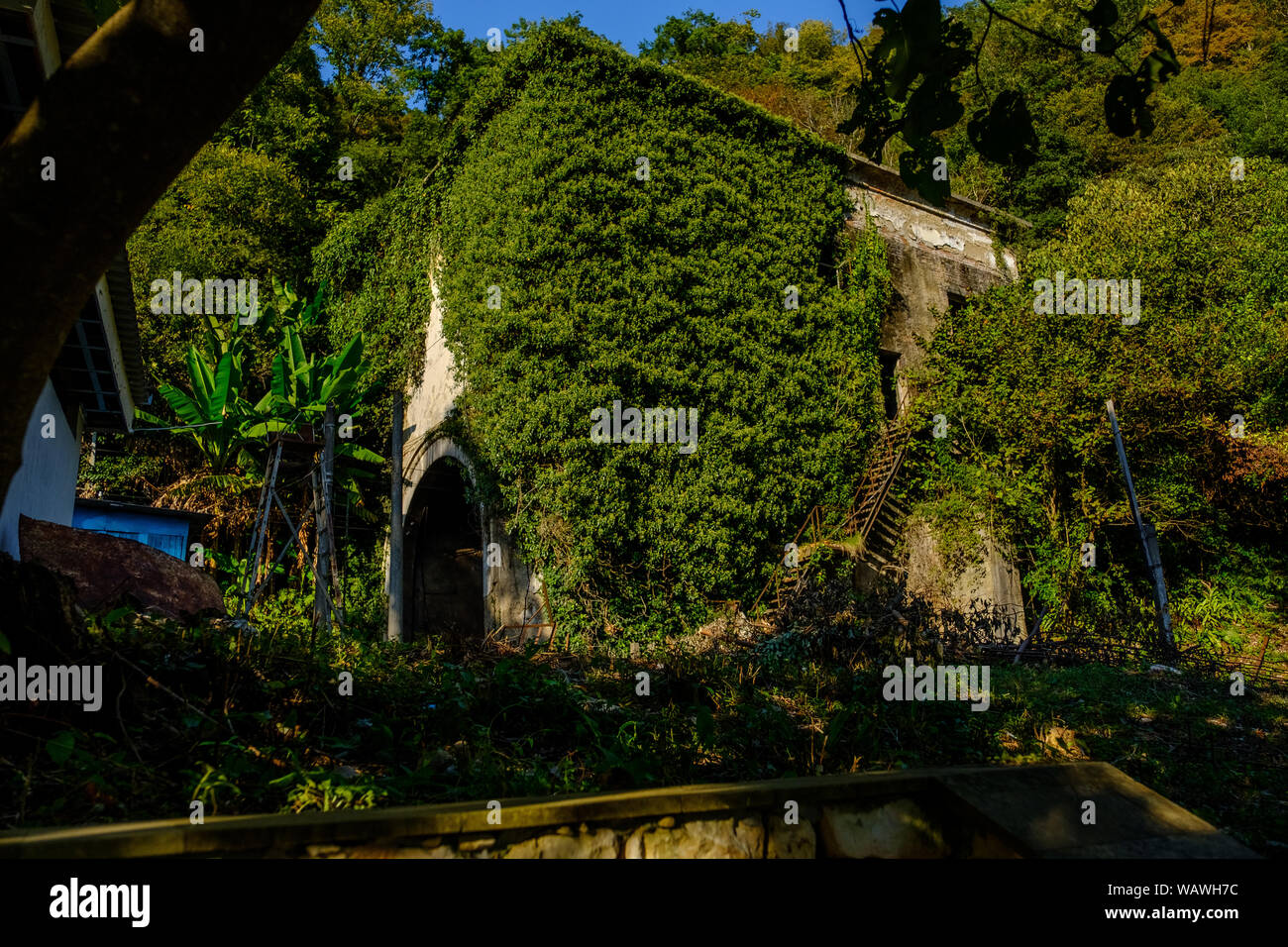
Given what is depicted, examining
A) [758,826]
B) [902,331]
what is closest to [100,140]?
[758,826]

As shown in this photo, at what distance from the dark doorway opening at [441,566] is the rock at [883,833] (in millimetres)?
11224

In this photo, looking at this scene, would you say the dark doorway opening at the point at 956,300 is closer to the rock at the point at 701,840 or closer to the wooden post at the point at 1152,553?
the wooden post at the point at 1152,553

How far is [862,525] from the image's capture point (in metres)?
12.8

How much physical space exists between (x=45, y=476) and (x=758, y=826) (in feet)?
25.2

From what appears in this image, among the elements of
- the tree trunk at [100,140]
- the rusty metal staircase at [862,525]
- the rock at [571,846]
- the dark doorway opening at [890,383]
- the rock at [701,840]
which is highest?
the dark doorway opening at [890,383]

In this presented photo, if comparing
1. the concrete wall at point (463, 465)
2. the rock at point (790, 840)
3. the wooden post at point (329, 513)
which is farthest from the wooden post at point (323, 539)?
the rock at point (790, 840)

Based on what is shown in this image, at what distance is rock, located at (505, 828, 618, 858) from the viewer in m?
3.00

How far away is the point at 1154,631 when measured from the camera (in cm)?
1221

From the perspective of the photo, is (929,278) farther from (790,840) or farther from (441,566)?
(790,840)

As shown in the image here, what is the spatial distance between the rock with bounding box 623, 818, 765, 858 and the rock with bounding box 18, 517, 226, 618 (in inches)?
175

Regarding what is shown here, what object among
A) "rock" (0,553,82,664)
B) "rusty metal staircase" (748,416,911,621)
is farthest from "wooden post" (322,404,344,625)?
"rusty metal staircase" (748,416,911,621)

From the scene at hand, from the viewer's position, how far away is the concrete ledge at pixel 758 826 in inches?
103

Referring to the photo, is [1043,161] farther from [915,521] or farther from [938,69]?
[938,69]
